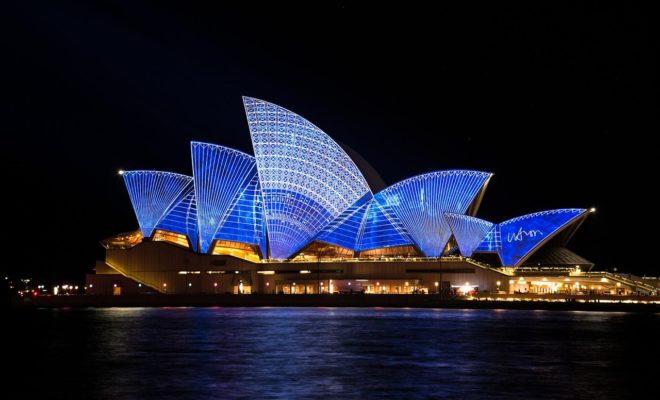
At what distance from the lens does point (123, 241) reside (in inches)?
3915

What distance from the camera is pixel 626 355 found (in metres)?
32.4

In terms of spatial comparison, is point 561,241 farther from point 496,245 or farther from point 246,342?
point 246,342

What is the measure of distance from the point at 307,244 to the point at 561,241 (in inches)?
1200

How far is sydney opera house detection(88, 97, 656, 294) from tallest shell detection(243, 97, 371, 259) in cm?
13

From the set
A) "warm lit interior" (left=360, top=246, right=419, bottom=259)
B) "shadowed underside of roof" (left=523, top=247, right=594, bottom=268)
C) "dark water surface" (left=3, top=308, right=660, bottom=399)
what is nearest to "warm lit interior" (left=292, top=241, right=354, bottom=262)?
"warm lit interior" (left=360, top=246, right=419, bottom=259)

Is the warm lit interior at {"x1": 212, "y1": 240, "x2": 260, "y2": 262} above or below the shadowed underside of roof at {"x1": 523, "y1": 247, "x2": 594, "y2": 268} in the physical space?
above

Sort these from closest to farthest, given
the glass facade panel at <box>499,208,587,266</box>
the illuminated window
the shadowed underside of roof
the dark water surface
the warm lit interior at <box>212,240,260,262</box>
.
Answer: the dark water surface < the glass facade panel at <box>499,208,587,266</box> < the shadowed underside of roof < the illuminated window < the warm lit interior at <box>212,240,260,262</box>

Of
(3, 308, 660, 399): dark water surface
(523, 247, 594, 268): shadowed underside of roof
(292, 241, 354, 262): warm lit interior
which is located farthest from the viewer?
(292, 241, 354, 262): warm lit interior

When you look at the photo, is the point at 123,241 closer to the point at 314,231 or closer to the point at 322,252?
the point at 314,231

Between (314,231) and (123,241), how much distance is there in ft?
82.2

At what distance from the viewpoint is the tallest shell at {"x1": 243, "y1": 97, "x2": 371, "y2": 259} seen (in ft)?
283

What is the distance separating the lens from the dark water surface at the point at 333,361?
23.3 m

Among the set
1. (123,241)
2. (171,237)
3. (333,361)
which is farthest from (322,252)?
(333,361)

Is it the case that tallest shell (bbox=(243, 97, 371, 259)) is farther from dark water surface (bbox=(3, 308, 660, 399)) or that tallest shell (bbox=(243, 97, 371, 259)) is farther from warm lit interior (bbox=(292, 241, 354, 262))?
dark water surface (bbox=(3, 308, 660, 399))
